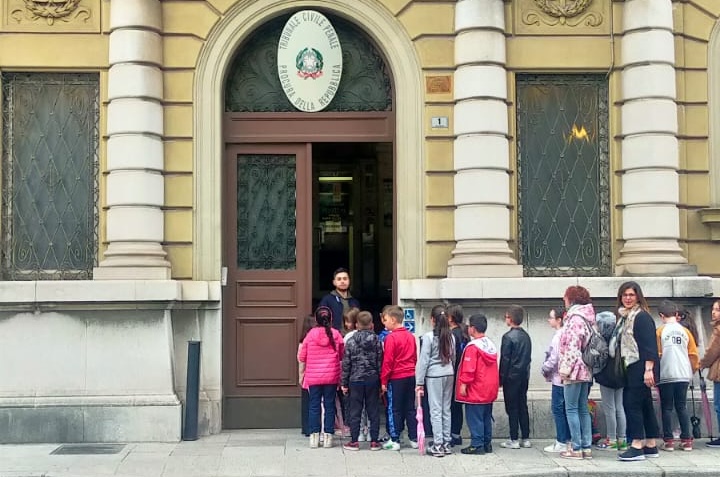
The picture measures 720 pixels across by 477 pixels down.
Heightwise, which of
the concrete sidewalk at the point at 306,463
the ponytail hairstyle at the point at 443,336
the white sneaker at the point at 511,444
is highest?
the ponytail hairstyle at the point at 443,336

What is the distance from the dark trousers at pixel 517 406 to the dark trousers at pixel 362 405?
5.07 ft

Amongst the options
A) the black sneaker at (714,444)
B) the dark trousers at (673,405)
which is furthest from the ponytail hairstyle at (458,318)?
the black sneaker at (714,444)

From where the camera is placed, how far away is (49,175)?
11.7 m

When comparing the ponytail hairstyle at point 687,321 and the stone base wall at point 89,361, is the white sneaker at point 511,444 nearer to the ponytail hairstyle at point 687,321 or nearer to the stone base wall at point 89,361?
the ponytail hairstyle at point 687,321

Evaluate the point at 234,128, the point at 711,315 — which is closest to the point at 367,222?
the point at 234,128

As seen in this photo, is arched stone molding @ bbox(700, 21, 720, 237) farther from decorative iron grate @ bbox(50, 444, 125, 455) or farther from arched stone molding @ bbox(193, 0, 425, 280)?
decorative iron grate @ bbox(50, 444, 125, 455)

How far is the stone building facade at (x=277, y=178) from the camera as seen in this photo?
11.0 metres

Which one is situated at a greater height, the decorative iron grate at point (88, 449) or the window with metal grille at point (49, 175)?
the window with metal grille at point (49, 175)

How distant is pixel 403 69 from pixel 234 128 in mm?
2444

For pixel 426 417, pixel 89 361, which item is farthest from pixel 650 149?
pixel 89 361

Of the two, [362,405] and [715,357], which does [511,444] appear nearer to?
[362,405]

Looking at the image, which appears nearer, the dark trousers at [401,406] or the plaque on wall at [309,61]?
the dark trousers at [401,406]

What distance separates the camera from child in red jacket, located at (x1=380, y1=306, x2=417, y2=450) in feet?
33.7

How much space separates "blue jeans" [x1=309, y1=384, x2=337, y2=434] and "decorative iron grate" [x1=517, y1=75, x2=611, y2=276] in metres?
3.28
